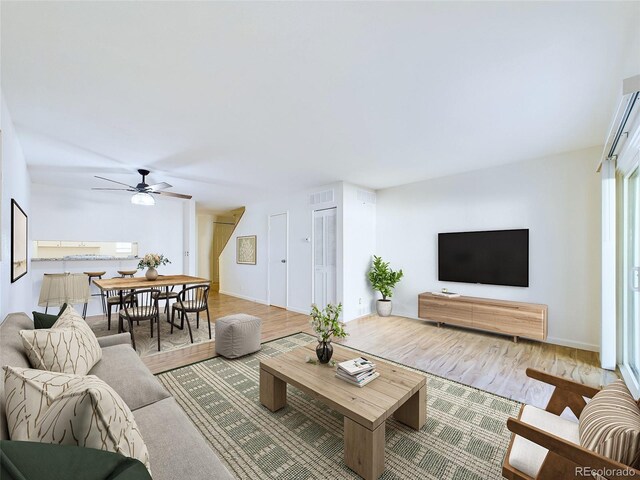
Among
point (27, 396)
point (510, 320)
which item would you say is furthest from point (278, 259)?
point (27, 396)

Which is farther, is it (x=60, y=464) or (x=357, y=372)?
(x=357, y=372)

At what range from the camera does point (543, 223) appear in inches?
144

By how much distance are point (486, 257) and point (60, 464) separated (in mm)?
4613

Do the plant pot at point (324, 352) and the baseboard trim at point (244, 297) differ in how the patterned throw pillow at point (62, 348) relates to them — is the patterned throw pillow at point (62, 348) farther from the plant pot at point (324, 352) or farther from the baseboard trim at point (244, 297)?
the baseboard trim at point (244, 297)

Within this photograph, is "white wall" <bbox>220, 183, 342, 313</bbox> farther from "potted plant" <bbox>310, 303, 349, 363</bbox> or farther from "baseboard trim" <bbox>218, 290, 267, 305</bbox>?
"potted plant" <bbox>310, 303, 349, 363</bbox>

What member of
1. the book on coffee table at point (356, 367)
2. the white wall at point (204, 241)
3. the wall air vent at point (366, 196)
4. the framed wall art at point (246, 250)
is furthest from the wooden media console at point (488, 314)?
the white wall at point (204, 241)

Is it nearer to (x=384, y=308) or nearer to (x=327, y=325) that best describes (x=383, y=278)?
(x=384, y=308)

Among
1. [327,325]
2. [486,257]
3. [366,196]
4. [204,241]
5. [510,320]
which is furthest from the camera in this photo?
[204,241]

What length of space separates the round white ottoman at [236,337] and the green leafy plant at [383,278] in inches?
98.6

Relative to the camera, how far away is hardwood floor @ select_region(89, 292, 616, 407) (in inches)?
103

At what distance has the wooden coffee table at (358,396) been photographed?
59.7 inches

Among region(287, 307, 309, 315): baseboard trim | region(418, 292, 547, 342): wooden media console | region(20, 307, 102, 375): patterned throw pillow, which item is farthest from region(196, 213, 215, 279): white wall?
region(20, 307, 102, 375): patterned throw pillow

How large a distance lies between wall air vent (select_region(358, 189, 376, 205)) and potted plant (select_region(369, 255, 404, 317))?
110 cm

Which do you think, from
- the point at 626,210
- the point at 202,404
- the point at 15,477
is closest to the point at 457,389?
the point at 202,404
